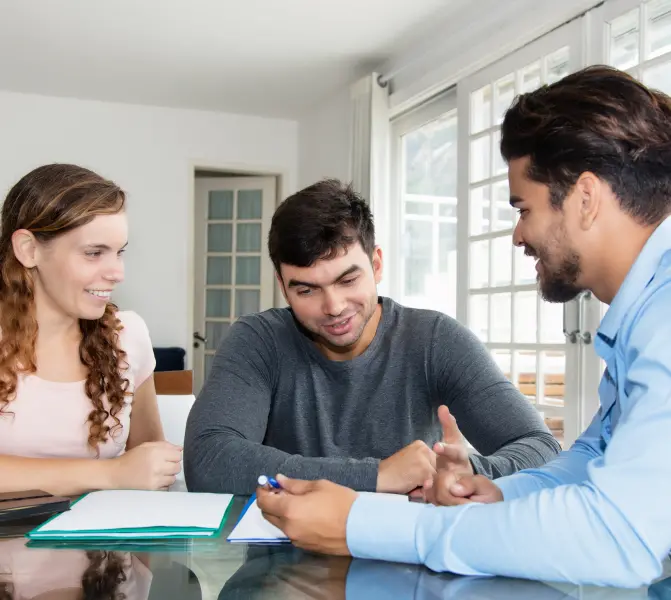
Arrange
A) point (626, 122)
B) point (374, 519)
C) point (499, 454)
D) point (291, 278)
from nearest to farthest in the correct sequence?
point (374, 519)
point (626, 122)
point (499, 454)
point (291, 278)

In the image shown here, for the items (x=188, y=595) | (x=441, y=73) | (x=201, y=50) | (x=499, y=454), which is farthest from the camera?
(x=201, y=50)

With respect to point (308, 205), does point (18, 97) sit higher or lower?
higher

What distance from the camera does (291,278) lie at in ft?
5.30

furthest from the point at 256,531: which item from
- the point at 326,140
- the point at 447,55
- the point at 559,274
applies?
the point at 326,140

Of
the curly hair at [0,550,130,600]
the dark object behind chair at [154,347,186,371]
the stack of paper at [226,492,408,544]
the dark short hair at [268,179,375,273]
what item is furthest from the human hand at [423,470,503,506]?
the dark object behind chair at [154,347,186,371]

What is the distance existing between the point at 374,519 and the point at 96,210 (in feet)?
3.38

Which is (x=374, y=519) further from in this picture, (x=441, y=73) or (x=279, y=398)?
(x=441, y=73)

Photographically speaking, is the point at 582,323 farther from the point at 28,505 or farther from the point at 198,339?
the point at 198,339

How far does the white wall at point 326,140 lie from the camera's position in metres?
5.75

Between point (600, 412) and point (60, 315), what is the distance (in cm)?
115

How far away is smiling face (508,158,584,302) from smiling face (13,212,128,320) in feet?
2.99

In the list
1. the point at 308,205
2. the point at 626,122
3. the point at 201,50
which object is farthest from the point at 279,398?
the point at 201,50

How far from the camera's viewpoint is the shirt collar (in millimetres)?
933

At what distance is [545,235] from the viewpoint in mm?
1076
